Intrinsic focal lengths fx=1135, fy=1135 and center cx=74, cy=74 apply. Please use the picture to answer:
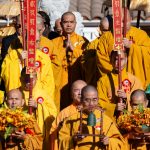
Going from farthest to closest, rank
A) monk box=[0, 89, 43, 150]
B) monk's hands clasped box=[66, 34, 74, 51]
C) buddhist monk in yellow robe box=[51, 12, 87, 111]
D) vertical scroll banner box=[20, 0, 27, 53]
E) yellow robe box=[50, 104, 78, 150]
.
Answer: monk's hands clasped box=[66, 34, 74, 51] < buddhist monk in yellow robe box=[51, 12, 87, 111] < vertical scroll banner box=[20, 0, 27, 53] < yellow robe box=[50, 104, 78, 150] < monk box=[0, 89, 43, 150]

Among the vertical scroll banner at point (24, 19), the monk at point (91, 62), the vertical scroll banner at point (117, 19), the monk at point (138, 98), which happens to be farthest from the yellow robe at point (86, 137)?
the monk at point (91, 62)

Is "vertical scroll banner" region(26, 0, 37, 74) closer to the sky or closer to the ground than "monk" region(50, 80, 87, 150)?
closer to the sky

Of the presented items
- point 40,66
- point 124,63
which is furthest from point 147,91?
point 40,66

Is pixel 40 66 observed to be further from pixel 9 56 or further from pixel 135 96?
pixel 135 96

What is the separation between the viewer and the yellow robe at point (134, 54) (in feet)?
57.7

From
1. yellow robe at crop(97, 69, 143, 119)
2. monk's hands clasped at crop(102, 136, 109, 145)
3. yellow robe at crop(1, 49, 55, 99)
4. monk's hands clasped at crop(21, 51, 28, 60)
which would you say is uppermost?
monk's hands clasped at crop(21, 51, 28, 60)

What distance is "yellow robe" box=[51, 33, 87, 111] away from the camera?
18.3 meters

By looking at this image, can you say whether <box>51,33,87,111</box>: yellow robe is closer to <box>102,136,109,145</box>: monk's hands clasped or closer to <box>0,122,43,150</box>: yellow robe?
<box>0,122,43,150</box>: yellow robe

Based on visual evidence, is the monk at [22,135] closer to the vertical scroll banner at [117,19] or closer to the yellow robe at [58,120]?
the yellow robe at [58,120]

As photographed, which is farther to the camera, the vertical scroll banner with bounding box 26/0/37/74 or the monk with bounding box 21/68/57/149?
the vertical scroll banner with bounding box 26/0/37/74

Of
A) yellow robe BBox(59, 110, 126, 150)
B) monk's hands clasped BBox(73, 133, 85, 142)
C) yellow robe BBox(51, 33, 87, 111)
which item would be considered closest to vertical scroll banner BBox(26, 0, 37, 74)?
yellow robe BBox(51, 33, 87, 111)

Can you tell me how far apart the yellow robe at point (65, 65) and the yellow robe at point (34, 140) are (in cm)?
258

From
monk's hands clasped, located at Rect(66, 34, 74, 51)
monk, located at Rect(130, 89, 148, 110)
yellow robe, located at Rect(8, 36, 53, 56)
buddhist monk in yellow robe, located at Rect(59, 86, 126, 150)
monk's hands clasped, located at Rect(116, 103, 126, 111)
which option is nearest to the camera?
buddhist monk in yellow robe, located at Rect(59, 86, 126, 150)

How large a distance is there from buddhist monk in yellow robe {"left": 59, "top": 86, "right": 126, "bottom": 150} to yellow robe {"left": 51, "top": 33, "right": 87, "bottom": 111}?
9.89ft
